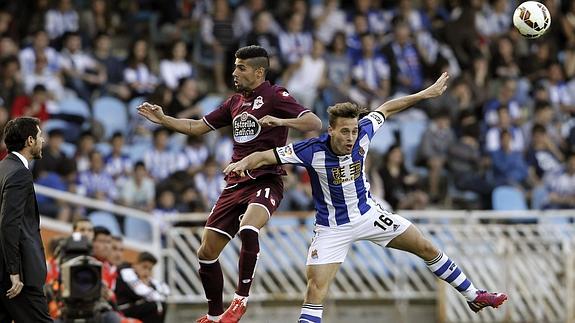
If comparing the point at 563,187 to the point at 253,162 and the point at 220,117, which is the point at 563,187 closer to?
the point at 220,117

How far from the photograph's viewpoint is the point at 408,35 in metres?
23.4

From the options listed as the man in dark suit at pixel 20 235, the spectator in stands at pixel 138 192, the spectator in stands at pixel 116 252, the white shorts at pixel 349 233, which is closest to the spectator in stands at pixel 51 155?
the spectator in stands at pixel 138 192

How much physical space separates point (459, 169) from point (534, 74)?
344 cm

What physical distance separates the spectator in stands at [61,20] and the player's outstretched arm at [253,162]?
1076 cm

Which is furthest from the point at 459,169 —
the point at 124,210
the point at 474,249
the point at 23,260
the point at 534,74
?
the point at 23,260

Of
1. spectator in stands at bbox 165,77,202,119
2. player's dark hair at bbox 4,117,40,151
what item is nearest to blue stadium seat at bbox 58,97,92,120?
spectator in stands at bbox 165,77,202,119

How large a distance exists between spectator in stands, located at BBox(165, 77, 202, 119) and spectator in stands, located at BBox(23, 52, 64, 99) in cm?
181

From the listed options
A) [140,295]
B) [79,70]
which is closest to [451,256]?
[140,295]

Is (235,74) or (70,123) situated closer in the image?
(235,74)

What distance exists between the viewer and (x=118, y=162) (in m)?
20.2

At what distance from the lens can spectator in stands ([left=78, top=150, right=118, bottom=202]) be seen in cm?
1969

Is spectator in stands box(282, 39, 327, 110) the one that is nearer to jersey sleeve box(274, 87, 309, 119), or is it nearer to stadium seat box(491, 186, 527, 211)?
stadium seat box(491, 186, 527, 211)

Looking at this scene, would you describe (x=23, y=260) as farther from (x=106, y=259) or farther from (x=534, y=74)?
(x=534, y=74)

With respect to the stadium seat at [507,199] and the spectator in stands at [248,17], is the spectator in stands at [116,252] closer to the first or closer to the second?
the stadium seat at [507,199]
